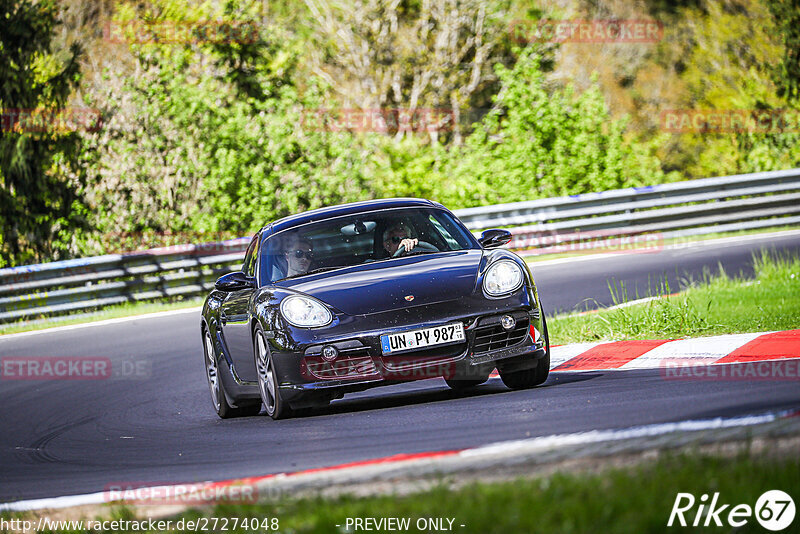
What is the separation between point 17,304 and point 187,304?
2.43 metres

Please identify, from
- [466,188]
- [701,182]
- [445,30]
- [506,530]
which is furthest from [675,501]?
[445,30]

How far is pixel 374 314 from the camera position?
7.12 meters

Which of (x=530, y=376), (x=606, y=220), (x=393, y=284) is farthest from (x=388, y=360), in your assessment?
(x=606, y=220)

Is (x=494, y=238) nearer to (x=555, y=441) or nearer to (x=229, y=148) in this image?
(x=555, y=441)

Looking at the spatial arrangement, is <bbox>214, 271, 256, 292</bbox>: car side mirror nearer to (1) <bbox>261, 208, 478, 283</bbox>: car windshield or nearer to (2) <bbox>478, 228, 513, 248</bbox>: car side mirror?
(1) <bbox>261, 208, 478, 283</bbox>: car windshield

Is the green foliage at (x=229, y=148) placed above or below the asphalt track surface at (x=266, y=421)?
above

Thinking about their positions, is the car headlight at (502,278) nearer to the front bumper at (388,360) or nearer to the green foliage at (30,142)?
the front bumper at (388,360)

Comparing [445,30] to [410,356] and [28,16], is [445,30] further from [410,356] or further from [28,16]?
[410,356]

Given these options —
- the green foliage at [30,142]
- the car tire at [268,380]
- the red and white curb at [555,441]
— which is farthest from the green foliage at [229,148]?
the car tire at [268,380]

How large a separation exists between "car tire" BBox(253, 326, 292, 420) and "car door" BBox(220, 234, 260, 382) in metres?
0.20

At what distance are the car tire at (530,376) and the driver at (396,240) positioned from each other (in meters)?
1.17

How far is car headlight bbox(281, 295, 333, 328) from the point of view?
23.6 feet

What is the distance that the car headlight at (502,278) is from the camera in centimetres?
736

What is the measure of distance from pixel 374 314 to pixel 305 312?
1.47ft
